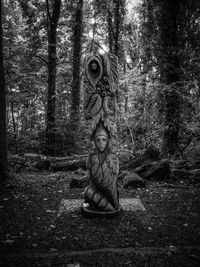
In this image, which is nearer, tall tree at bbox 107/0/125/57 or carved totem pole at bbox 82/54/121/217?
carved totem pole at bbox 82/54/121/217

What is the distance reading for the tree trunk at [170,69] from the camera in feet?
34.9

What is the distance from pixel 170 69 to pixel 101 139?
720 cm

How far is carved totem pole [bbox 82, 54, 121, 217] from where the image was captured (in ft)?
16.3

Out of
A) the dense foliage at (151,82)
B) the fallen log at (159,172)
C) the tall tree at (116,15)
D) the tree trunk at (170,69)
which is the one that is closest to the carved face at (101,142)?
the fallen log at (159,172)

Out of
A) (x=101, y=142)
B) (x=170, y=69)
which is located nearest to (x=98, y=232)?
(x=101, y=142)

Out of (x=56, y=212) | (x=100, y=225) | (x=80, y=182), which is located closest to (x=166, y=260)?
(x=100, y=225)

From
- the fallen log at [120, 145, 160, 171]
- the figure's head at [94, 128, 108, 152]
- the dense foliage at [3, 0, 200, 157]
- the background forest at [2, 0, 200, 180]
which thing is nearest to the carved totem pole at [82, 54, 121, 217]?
the figure's head at [94, 128, 108, 152]

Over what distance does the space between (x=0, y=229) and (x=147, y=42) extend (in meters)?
10.5

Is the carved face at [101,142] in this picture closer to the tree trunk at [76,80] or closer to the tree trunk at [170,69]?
the tree trunk at [170,69]

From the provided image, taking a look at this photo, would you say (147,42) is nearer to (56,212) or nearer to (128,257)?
(56,212)

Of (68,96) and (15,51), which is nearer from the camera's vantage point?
(15,51)

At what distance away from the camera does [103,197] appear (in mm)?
5035

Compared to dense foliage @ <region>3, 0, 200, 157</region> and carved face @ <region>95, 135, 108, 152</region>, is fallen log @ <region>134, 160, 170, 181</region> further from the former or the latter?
carved face @ <region>95, 135, 108, 152</region>

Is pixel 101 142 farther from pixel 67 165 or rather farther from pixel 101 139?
pixel 67 165
